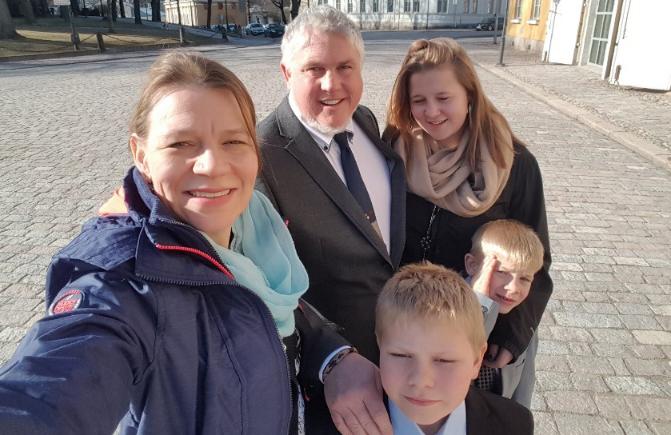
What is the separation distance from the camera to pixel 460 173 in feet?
7.17

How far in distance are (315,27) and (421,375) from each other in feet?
4.74

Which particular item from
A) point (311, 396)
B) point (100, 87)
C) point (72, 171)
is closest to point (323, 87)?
point (311, 396)

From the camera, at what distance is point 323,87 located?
80.5 inches

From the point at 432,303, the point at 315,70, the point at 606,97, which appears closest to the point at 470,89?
the point at 315,70

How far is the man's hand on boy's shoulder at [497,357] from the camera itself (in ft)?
6.87

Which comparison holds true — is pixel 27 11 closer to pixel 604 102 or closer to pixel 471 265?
pixel 604 102

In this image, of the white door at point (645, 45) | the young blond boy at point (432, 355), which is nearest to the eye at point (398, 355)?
the young blond boy at point (432, 355)

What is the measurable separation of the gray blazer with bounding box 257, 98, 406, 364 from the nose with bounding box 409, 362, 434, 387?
702 millimetres

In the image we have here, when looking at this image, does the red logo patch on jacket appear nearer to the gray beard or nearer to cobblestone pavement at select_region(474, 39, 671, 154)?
the gray beard

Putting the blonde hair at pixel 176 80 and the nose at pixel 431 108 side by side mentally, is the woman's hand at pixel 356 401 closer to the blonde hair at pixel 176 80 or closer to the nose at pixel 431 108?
the blonde hair at pixel 176 80

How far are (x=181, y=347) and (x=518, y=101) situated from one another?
13.0 meters

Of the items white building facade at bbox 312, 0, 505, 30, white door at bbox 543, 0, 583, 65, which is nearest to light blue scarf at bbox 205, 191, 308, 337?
white door at bbox 543, 0, 583, 65

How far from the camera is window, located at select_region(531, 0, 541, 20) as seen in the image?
25172 mm

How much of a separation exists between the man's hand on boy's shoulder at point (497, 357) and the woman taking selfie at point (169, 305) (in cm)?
109
